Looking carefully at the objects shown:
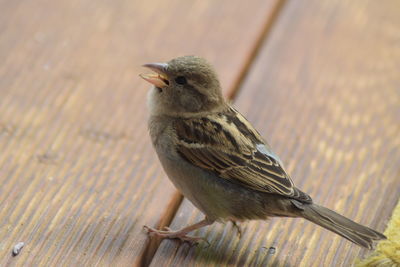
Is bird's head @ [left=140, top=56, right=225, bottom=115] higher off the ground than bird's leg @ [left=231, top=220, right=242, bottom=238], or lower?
higher

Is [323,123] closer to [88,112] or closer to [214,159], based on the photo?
[214,159]

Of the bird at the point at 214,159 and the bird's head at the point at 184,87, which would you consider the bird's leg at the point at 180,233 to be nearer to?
the bird at the point at 214,159

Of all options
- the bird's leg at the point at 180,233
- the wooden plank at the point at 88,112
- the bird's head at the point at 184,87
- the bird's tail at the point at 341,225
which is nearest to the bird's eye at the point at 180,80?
the bird's head at the point at 184,87

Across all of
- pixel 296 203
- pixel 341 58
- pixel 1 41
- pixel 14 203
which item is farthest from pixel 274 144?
pixel 1 41

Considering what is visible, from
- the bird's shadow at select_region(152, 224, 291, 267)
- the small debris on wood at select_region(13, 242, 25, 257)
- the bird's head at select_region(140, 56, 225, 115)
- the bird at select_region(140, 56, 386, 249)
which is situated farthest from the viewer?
the bird's head at select_region(140, 56, 225, 115)

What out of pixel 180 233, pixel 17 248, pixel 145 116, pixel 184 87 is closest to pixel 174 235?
pixel 180 233

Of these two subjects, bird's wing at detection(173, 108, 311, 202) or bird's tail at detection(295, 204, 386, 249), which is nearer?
bird's tail at detection(295, 204, 386, 249)

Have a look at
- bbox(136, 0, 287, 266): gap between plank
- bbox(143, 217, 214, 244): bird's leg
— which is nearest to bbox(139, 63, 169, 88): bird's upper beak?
bbox(136, 0, 287, 266): gap between plank

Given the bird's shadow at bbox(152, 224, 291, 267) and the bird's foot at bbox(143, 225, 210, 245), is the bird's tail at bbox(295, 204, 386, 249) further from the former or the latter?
the bird's foot at bbox(143, 225, 210, 245)

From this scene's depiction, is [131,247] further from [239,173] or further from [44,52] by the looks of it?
[44,52]
